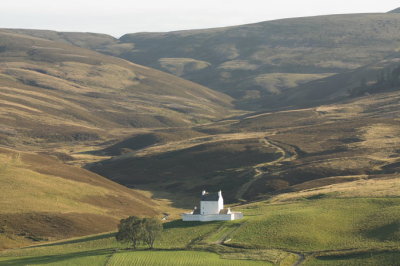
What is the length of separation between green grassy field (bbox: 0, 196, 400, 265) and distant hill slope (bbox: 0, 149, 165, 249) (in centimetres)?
947

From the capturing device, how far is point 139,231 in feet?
237

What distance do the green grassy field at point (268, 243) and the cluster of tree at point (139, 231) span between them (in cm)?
144

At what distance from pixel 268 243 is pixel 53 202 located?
46623 mm

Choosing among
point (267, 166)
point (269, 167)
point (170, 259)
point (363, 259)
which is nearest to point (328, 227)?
point (363, 259)

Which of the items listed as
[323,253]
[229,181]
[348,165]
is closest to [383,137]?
[348,165]

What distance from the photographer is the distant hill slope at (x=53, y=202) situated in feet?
300

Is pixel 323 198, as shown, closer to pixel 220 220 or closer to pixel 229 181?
pixel 220 220

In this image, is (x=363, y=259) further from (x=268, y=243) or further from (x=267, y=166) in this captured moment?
(x=267, y=166)


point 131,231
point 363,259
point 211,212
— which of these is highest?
point 131,231

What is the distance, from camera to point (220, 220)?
8581 centimetres

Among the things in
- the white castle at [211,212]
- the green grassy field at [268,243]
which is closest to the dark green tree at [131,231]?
the green grassy field at [268,243]

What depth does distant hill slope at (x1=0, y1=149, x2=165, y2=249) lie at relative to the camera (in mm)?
91375

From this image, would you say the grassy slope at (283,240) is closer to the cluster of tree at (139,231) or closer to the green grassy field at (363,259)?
the green grassy field at (363,259)

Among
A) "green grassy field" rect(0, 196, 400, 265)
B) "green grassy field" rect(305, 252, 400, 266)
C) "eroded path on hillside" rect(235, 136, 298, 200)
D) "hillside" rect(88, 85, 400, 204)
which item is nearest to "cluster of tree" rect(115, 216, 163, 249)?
"green grassy field" rect(0, 196, 400, 265)
